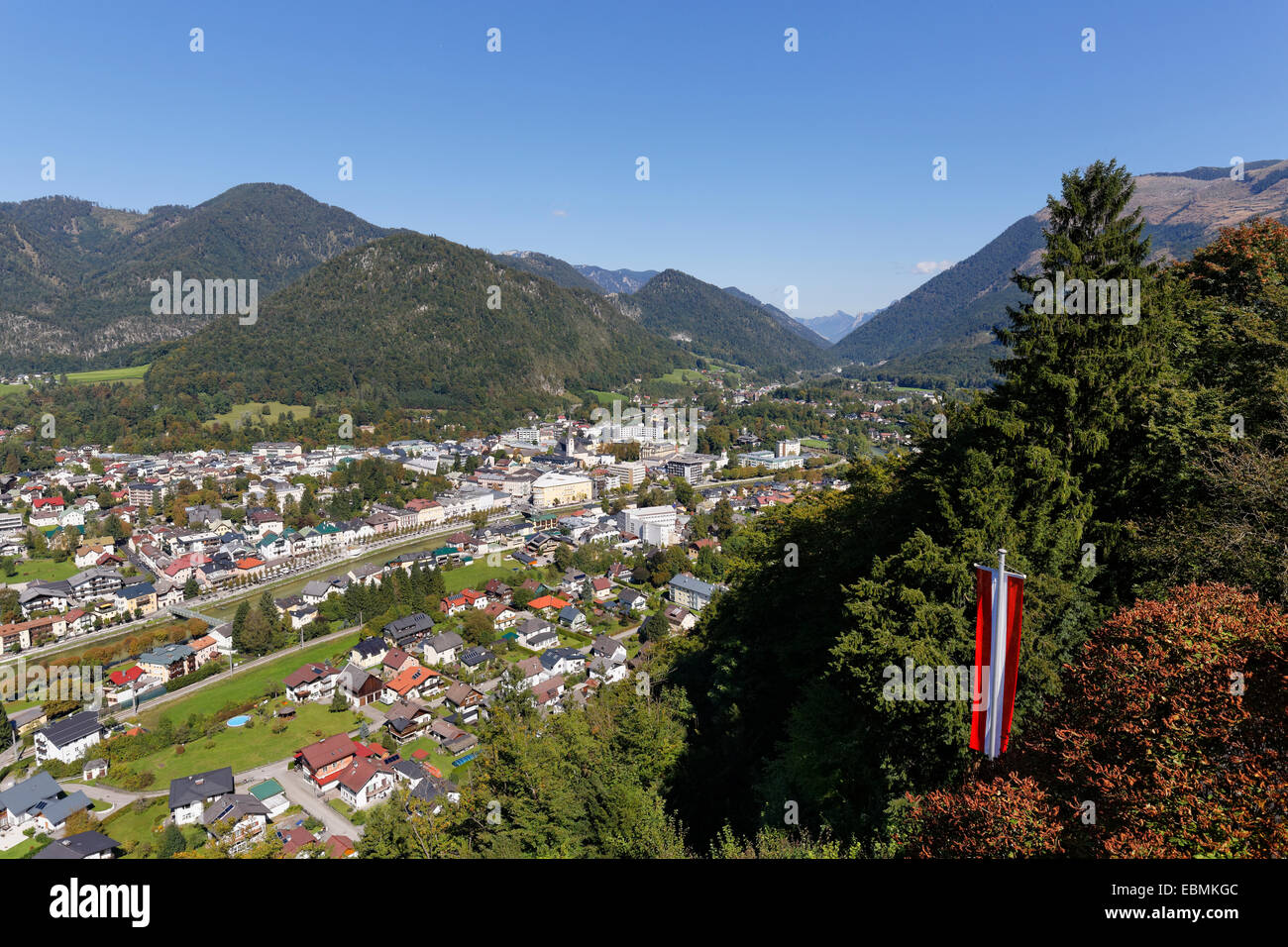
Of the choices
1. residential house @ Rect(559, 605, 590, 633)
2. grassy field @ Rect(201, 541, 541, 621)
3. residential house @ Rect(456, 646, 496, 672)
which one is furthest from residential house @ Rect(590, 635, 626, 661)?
grassy field @ Rect(201, 541, 541, 621)

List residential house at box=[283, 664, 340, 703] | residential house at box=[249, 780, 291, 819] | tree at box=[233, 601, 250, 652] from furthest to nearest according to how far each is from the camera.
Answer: tree at box=[233, 601, 250, 652] → residential house at box=[283, 664, 340, 703] → residential house at box=[249, 780, 291, 819]

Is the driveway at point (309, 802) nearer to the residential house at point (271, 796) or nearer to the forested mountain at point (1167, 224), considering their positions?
the residential house at point (271, 796)

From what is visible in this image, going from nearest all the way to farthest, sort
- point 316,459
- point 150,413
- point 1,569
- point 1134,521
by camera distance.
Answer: point 1134,521
point 1,569
point 316,459
point 150,413

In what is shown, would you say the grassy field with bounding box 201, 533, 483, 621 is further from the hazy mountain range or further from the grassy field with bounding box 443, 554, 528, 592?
the hazy mountain range
